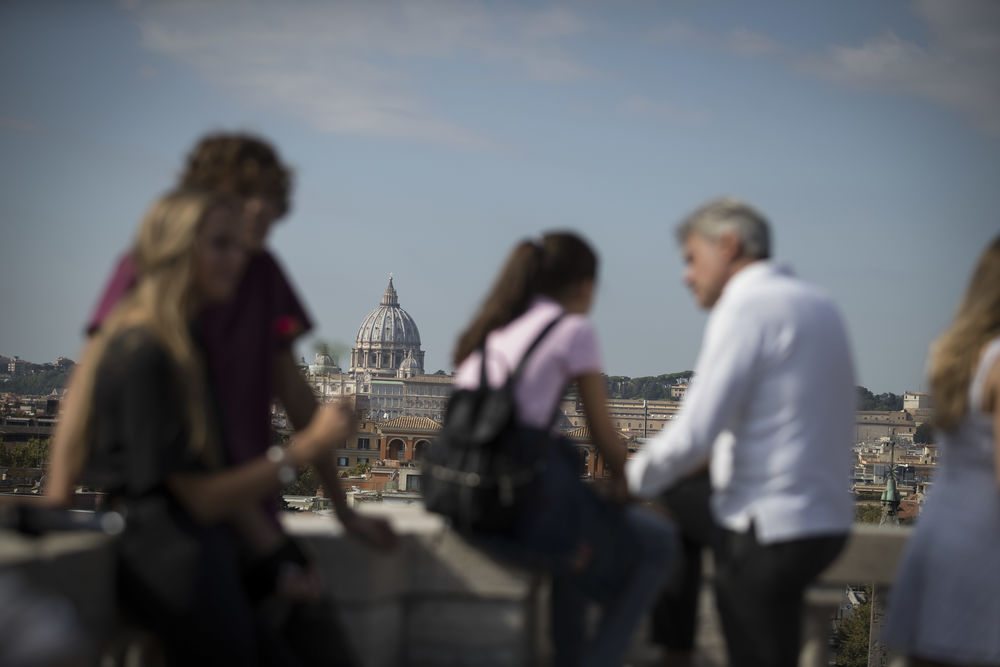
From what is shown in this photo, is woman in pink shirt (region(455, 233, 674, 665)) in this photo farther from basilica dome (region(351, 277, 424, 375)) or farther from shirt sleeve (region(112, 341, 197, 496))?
basilica dome (region(351, 277, 424, 375))

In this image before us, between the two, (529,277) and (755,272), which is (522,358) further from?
(755,272)

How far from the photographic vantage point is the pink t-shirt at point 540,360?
2184mm

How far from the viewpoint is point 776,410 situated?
2.19m

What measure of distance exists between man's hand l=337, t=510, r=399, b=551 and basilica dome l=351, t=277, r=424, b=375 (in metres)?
131

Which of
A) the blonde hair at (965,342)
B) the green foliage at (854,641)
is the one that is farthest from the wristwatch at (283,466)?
the green foliage at (854,641)

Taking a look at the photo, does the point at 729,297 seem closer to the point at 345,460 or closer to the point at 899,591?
the point at 899,591

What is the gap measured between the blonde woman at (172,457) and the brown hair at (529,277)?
59cm

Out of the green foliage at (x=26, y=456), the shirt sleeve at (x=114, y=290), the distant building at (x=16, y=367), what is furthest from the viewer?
the distant building at (x=16, y=367)

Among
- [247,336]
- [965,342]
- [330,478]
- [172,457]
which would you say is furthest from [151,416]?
[965,342]

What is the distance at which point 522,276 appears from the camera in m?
2.35

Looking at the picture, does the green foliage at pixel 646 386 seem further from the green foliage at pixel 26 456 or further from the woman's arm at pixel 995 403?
the woman's arm at pixel 995 403

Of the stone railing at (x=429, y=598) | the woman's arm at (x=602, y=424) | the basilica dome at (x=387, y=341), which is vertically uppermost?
the basilica dome at (x=387, y=341)

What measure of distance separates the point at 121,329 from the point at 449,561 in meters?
0.97

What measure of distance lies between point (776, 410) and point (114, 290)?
1.13 meters
